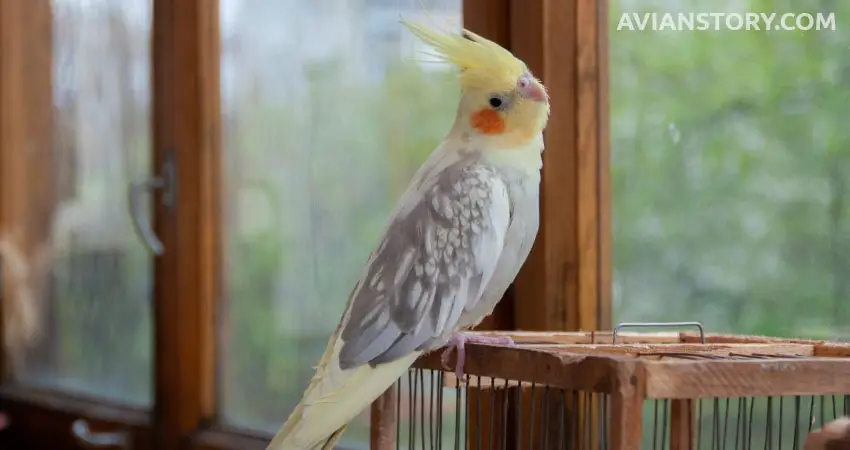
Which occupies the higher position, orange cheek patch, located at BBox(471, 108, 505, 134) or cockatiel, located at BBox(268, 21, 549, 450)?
orange cheek patch, located at BBox(471, 108, 505, 134)

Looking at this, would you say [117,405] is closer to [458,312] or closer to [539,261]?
[539,261]

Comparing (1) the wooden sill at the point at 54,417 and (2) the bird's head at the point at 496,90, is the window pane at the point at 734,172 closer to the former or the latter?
(2) the bird's head at the point at 496,90

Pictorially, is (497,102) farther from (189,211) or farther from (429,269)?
(189,211)

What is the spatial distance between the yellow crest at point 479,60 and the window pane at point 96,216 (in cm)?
115

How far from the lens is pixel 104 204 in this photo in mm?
2154

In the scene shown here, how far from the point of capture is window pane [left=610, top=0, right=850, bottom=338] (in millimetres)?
966

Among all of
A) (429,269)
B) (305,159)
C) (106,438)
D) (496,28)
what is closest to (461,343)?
(429,269)

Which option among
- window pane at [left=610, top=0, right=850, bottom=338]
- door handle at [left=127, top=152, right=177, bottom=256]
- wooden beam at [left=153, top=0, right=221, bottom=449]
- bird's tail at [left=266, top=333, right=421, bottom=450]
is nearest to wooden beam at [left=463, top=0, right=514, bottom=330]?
window pane at [left=610, top=0, right=850, bottom=338]

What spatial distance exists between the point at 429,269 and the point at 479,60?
206 millimetres

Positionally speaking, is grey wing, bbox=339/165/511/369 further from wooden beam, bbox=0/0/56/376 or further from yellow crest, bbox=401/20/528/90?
wooden beam, bbox=0/0/56/376

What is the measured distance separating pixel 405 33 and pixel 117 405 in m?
1.10

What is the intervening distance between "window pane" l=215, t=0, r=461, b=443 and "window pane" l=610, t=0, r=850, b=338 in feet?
0.99

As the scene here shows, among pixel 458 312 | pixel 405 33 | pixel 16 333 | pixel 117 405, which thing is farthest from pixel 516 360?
pixel 16 333

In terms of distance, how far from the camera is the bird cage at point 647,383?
627 mm
